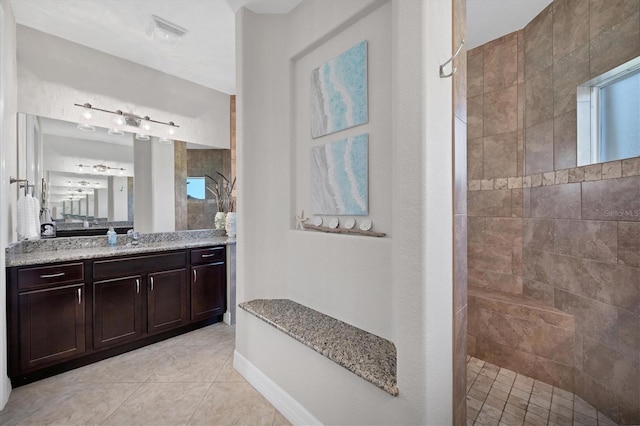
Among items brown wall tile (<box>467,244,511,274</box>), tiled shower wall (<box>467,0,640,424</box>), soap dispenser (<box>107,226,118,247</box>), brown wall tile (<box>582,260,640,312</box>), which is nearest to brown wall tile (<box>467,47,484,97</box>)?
tiled shower wall (<box>467,0,640,424</box>)

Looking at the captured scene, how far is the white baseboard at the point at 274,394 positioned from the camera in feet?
5.57

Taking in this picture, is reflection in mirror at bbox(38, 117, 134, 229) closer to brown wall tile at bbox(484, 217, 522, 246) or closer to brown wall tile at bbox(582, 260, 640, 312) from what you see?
brown wall tile at bbox(484, 217, 522, 246)

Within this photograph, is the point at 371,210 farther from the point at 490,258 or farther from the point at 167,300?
Result: the point at 167,300

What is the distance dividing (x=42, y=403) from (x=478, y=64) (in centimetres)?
443

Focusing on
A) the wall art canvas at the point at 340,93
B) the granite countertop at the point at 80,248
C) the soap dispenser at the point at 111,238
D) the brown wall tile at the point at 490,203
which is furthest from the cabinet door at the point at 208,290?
the brown wall tile at the point at 490,203

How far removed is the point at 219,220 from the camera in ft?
12.3

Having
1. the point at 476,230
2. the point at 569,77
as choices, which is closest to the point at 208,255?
the point at 476,230

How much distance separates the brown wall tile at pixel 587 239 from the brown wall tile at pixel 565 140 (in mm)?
446

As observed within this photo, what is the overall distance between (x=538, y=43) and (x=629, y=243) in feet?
5.72

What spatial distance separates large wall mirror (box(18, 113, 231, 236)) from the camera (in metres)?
2.62

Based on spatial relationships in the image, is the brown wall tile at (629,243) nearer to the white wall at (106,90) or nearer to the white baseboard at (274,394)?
the white baseboard at (274,394)

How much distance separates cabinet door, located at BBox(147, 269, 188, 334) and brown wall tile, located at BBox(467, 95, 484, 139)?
10.4 feet

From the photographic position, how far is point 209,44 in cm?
278

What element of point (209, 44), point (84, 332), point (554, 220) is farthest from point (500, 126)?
point (84, 332)
